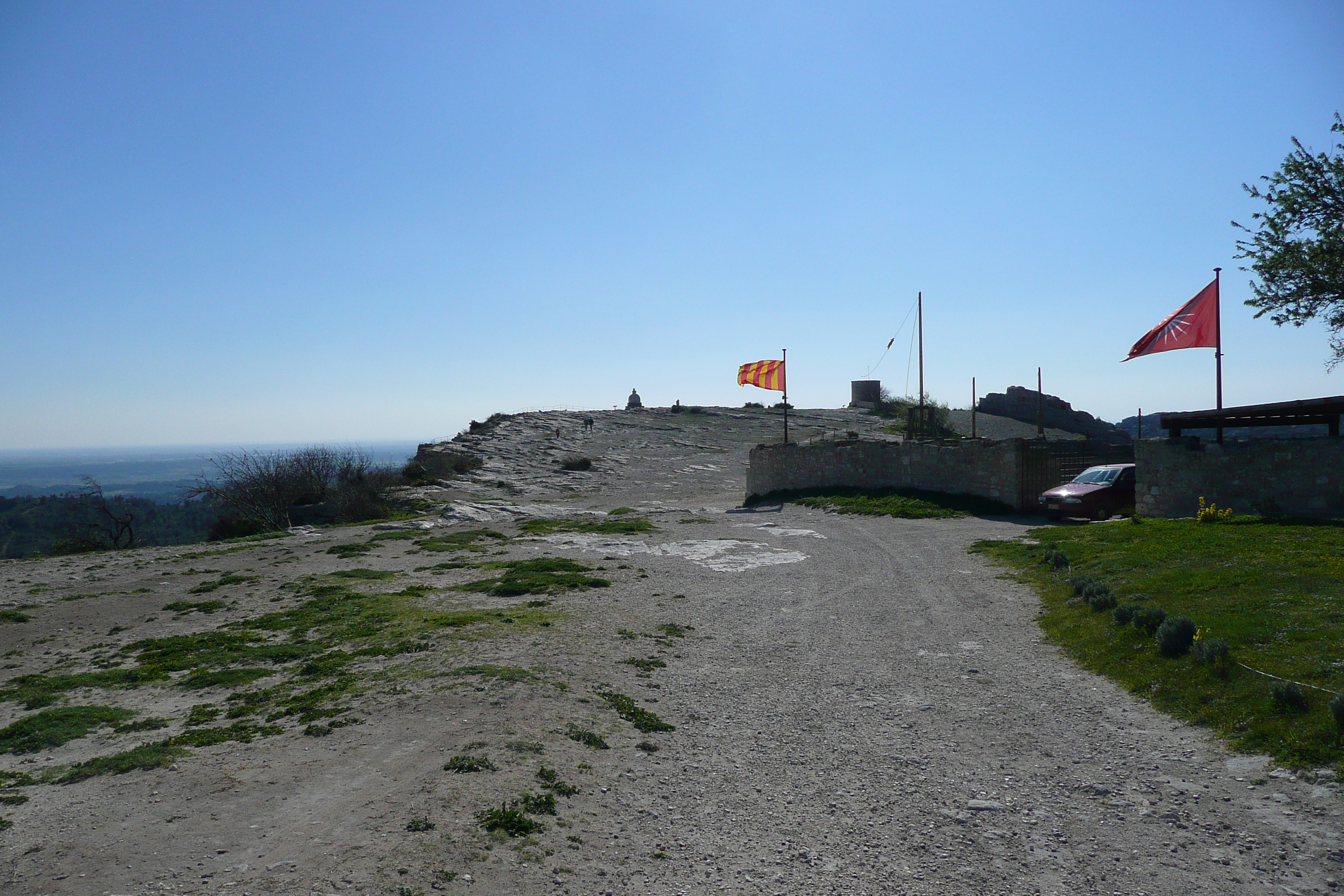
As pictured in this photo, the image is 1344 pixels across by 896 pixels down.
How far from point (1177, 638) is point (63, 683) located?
10889 mm

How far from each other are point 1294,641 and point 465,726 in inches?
284

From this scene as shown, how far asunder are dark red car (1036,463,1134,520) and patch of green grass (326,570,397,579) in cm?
1550

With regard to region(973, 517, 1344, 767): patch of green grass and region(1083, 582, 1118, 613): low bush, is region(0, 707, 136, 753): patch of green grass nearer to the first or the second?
region(973, 517, 1344, 767): patch of green grass

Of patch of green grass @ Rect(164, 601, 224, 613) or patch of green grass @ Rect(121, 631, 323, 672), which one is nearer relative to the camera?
patch of green grass @ Rect(121, 631, 323, 672)

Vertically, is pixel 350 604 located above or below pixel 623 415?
below

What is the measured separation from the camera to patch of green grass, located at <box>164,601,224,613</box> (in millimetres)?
11297

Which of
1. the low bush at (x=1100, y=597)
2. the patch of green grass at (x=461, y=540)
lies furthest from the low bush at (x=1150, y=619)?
the patch of green grass at (x=461, y=540)

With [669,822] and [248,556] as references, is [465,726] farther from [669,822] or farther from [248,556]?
[248,556]

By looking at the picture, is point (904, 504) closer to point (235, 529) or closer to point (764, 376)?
point (764, 376)

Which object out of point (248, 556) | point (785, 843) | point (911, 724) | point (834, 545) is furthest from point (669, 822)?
point (248, 556)

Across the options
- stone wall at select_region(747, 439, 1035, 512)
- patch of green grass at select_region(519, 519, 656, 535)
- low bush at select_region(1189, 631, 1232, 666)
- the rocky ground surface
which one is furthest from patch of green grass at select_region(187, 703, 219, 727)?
stone wall at select_region(747, 439, 1035, 512)

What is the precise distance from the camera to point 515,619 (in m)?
9.80

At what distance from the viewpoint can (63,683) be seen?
303 inches

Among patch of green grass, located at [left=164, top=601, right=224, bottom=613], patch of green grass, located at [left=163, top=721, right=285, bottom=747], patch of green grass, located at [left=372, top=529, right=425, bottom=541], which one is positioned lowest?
patch of green grass, located at [left=164, top=601, right=224, bottom=613]
